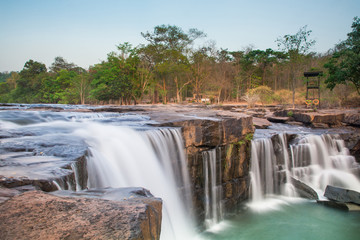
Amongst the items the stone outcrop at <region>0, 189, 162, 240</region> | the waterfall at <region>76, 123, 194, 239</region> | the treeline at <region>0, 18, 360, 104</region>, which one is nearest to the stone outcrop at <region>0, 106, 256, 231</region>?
the waterfall at <region>76, 123, 194, 239</region>

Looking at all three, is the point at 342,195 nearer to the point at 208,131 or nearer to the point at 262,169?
the point at 262,169

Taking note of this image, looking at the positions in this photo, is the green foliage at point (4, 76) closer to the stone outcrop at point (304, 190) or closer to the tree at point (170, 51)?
the tree at point (170, 51)

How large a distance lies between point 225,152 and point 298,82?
43257 millimetres

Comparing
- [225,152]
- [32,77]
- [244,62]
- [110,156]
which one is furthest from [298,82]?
[32,77]

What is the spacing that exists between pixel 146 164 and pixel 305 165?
8303 millimetres

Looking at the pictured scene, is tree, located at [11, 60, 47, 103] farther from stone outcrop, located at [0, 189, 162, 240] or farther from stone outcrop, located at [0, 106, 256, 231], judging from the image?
stone outcrop, located at [0, 189, 162, 240]

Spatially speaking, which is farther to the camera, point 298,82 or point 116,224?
point 298,82

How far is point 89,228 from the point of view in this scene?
1789mm

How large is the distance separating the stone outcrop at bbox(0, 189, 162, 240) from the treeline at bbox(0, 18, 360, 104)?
95.5 feet

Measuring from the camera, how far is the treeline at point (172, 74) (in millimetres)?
35125

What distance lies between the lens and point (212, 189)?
7.75 m

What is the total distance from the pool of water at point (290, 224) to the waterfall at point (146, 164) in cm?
119

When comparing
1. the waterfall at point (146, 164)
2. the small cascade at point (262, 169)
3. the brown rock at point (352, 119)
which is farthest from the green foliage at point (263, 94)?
the waterfall at point (146, 164)

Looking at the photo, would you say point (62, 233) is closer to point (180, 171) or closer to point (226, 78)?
point (180, 171)
